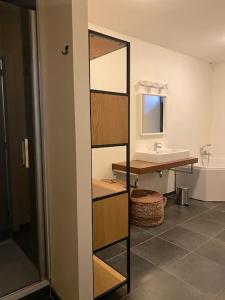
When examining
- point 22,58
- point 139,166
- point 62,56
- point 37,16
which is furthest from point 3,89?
point 139,166

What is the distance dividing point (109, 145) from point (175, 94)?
→ 273 cm

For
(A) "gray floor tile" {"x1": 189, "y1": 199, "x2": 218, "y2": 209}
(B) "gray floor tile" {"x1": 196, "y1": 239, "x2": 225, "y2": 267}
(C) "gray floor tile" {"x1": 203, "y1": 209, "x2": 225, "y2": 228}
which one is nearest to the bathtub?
(A) "gray floor tile" {"x1": 189, "y1": 199, "x2": 218, "y2": 209}

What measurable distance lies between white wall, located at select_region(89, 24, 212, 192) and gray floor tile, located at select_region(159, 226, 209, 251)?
3.25 ft

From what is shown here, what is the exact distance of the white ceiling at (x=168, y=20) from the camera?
238 centimetres

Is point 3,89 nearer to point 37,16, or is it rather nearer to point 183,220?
point 37,16

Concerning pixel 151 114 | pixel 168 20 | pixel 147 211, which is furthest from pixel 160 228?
pixel 168 20

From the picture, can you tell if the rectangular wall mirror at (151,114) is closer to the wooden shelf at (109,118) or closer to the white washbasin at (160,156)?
the white washbasin at (160,156)

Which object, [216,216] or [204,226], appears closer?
[204,226]

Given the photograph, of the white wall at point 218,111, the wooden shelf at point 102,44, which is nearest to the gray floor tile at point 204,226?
the white wall at point 218,111

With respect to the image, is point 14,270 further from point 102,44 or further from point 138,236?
point 102,44

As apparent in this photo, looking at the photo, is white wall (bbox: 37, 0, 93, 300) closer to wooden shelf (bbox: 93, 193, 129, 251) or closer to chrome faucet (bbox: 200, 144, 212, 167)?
wooden shelf (bbox: 93, 193, 129, 251)

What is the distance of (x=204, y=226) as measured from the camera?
297 centimetres

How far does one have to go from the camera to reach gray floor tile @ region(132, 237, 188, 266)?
2240 mm

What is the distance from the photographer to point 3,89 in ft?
7.95
